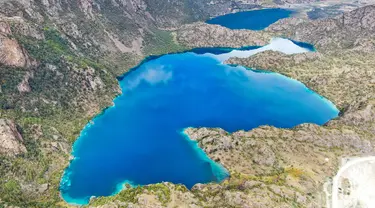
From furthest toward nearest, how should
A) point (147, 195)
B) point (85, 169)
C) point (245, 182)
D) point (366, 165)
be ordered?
point (85, 169) → point (366, 165) → point (245, 182) → point (147, 195)

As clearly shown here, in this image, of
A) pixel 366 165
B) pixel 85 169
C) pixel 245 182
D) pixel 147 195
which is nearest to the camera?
pixel 147 195

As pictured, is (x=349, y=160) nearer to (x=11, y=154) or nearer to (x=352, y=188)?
(x=352, y=188)

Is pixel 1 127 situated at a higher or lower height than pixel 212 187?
higher

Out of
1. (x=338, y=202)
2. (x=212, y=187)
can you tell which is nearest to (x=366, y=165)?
(x=338, y=202)

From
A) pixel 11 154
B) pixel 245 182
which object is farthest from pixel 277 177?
pixel 11 154

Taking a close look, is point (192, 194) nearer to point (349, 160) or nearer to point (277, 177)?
point (277, 177)

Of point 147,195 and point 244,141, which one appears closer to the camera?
point 147,195

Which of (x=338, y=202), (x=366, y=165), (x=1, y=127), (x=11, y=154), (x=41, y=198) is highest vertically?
(x=1, y=127)
